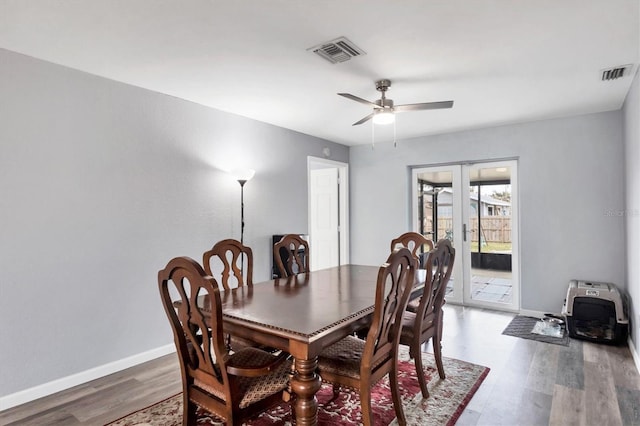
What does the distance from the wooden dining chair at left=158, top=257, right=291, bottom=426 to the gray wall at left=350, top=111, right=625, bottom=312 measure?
11.0 feet

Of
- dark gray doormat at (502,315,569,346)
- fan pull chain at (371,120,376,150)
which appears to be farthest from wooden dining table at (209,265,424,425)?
fan pull chain at (371,120,376,150)

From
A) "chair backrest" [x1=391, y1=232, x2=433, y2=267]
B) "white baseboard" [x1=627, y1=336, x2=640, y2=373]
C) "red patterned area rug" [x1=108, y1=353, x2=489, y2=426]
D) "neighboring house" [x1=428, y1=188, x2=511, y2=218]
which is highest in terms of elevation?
"neighboring house" [x1=428, y1=188, x2=511, y2=218]

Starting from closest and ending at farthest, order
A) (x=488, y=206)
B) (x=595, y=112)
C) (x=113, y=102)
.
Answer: (x=113, y=102) < (x=595, y=112) < (x=488, y=206)

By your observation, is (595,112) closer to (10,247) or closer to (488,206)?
(488,206)

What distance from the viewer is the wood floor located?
223 centimetres

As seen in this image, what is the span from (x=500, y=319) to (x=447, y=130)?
2.53 metres

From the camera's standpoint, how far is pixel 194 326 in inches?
73.4

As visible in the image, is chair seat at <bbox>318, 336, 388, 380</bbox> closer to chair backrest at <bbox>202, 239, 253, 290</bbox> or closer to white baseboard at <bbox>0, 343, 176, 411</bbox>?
chair backrest at <bbox>202, 239, 253, 290</bbox>

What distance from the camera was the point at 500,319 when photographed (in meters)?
4.25

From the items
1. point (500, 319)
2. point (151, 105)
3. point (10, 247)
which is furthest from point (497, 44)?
point (10, 247)

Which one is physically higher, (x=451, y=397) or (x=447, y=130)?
(x=447, y=130)

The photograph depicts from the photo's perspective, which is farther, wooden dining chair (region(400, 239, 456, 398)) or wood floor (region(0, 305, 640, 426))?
wooden dining chair (region(400, 239, 456, 398))

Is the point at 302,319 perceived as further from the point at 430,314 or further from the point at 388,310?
the point at 430,314

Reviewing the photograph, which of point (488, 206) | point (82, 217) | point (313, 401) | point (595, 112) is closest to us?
point (313, 401)
